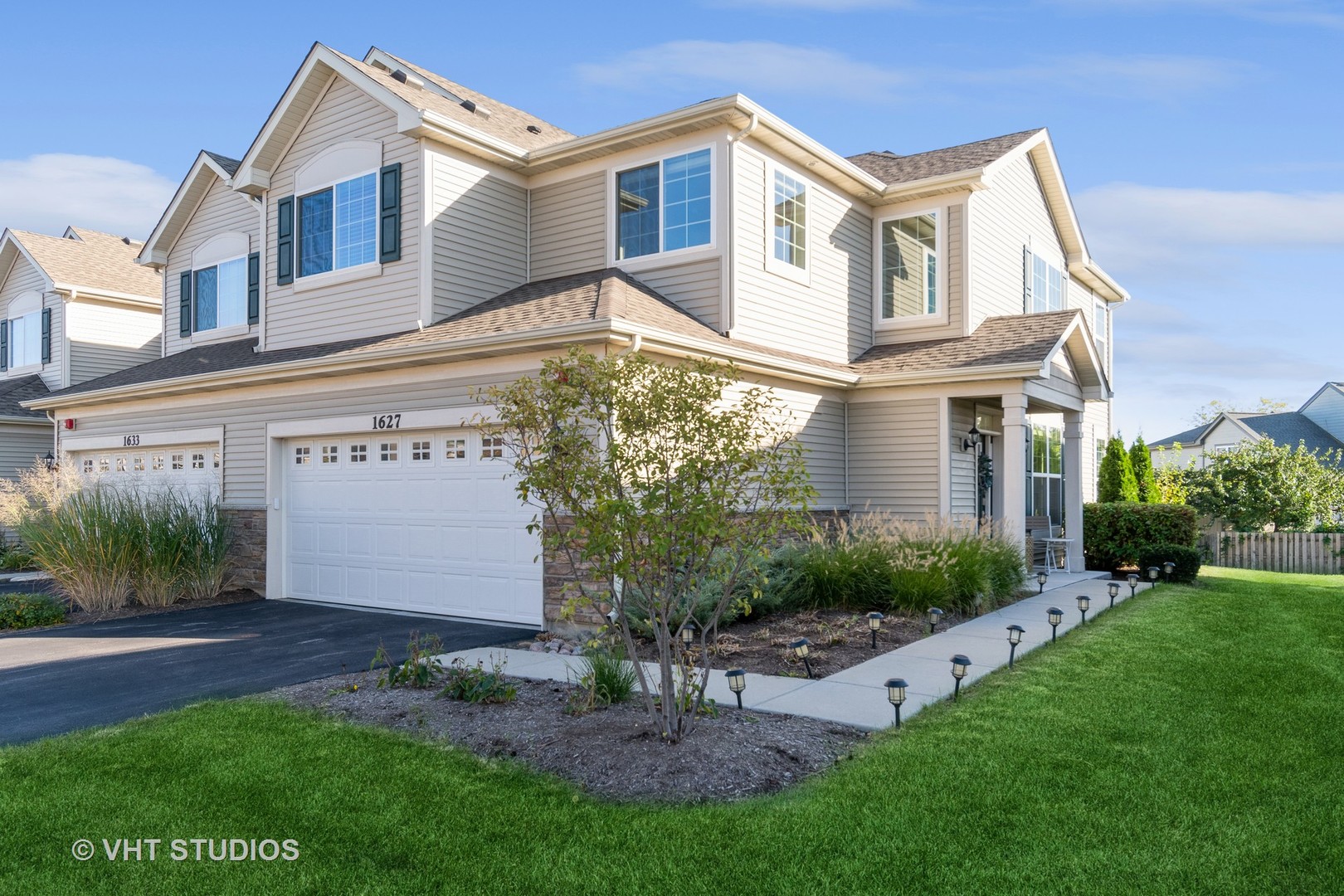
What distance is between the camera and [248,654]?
8758 mm

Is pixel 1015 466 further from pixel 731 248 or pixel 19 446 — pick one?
pixel 19 446

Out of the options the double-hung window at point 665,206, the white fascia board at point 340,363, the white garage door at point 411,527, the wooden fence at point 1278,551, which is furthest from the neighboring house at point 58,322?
the wooden fence at point 1278,551

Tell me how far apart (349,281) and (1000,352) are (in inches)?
370

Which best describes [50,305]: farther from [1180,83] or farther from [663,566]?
[1180,83]

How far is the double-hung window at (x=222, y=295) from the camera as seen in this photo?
16.0m

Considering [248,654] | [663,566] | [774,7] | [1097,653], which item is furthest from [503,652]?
[774,7]

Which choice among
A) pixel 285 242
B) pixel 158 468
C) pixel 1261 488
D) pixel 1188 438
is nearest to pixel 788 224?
pixel 285 242

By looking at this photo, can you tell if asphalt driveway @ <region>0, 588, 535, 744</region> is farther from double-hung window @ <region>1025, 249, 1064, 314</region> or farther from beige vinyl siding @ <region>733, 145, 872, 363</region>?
double-hung window @ <region>1025, 249, 1064, 314</region>

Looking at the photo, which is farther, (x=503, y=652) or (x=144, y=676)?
(x=503, y=652)

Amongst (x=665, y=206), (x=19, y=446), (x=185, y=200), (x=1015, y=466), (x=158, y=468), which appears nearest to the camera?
(x=665, y=206)

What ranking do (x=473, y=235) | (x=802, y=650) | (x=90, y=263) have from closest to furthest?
(x=802, y=650)
(x=473, y=235)
(x=90, y=263)

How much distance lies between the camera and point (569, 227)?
12992 millimetres

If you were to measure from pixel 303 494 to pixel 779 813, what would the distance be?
1034 cm

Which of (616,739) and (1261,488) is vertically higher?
(1261,488)
